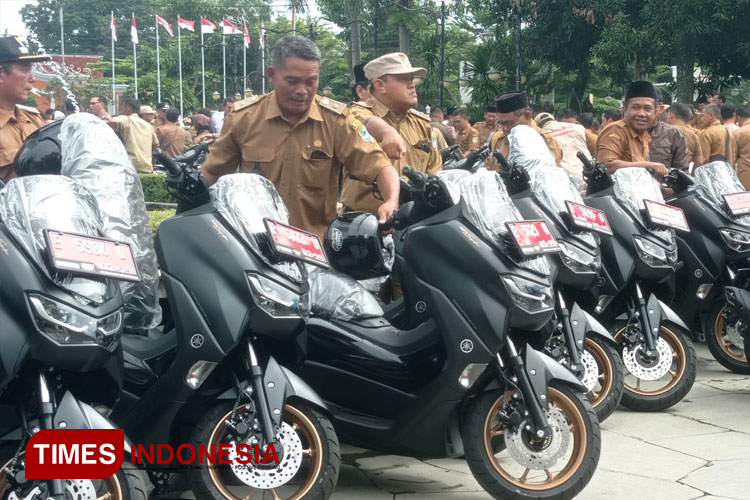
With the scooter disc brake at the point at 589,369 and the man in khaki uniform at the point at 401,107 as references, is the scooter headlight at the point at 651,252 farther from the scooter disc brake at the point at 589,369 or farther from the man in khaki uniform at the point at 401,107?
the man in khaki uniform at the point at 401,107

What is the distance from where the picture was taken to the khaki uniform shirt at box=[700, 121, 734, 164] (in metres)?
10.3

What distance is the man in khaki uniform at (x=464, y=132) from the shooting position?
1427 centimetres

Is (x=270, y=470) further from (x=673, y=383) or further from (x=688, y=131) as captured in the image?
(x=688, y=131)

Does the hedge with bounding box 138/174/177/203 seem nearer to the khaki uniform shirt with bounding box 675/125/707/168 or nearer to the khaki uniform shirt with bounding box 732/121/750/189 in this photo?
the khaki uniform shirt with bounding box 675/125/707/168

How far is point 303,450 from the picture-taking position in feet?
12.2

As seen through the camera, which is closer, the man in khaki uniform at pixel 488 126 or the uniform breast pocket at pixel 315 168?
the uniform breast pocket at pixel 315 168

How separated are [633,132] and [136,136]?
23.4 feet

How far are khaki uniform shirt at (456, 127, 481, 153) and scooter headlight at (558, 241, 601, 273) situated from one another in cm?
822

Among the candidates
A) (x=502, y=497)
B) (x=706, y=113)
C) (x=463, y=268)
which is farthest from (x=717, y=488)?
(x=706, y=113)

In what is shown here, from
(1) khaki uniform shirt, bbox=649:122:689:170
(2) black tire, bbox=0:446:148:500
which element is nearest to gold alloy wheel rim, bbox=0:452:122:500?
(2) black tire, bbox=0:446:148:500

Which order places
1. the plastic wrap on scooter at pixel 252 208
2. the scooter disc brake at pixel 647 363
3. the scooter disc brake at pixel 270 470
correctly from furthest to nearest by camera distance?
1. the scooter disc brake at pixel 647 363
2. the plastic wrap on scooter at pixel 252 208
3. the scooter disc brake at pixel 270 470

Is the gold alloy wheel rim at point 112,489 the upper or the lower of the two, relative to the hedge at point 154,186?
upper

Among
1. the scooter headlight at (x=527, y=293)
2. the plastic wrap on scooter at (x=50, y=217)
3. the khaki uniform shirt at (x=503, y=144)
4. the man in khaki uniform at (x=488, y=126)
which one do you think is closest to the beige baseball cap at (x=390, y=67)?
the khaki uniform shirt at (x=503, y=144)

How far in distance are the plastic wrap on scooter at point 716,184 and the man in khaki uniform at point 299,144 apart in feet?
9.17
